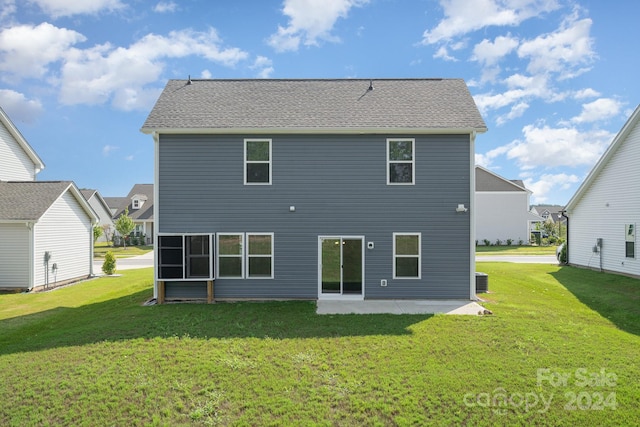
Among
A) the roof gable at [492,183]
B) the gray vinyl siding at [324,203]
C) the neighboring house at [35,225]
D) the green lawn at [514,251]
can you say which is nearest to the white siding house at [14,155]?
the neighboring house at [35,225]

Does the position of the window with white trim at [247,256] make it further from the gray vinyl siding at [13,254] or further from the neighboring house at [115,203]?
the neighboring house at [115,203]

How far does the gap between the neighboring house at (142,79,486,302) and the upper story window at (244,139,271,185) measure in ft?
0.10

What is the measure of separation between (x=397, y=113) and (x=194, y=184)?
6783mm

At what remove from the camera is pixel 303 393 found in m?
5.49

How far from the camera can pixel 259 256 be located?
1067cm

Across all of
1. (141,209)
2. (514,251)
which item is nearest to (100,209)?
(141,209)

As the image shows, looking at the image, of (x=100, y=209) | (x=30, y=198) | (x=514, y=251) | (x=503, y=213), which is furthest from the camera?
(x=100, y=209)

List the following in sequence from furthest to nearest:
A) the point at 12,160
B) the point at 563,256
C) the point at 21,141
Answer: the point at 563,256 → the point at 21,141 → the point at 12,160

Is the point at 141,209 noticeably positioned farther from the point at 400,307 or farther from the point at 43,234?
the point at 400,307

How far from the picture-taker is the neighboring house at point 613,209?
1454 cm

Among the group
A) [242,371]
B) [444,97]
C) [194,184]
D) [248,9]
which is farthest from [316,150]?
[242,371]

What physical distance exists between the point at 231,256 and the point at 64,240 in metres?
9.75

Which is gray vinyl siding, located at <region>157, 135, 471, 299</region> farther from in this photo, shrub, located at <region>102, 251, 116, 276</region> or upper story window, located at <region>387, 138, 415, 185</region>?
shrub, located at <region>102, 251, 116, 276</region>

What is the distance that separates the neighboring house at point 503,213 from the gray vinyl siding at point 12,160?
34.9 meters
